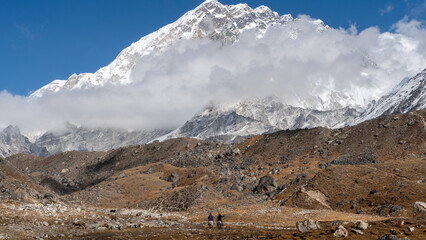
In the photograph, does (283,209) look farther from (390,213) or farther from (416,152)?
(416,152)

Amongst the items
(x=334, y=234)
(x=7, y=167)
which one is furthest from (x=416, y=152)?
(x=7, y=167)

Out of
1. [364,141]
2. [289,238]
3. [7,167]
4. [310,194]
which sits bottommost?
[289,238]

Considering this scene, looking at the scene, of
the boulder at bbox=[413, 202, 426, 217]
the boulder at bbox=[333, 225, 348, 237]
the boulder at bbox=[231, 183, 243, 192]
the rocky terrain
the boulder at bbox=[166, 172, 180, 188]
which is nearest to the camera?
the boulder at bbox=[333, 225, 348, 237]

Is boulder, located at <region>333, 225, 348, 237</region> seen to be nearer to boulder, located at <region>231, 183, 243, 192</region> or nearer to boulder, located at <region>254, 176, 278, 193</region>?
boulder, located at <region>254, 176, 278, 193</region>

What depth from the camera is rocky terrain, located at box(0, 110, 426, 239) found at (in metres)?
38.2

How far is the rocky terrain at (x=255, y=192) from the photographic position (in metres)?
38.2

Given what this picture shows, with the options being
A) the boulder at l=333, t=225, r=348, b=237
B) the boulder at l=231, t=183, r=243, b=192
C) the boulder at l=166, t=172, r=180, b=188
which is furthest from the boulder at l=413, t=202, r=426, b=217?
the boulder at l=166, t=172, r=180, b=188

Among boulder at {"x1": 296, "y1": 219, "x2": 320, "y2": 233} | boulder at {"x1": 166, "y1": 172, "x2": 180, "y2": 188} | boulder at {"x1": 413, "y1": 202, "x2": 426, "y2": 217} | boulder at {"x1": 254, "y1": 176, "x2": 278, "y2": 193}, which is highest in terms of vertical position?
boulder at {"x1": 166, "y1": 172, "x2": 180, "y2": 188}

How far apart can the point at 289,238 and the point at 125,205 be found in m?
70.5

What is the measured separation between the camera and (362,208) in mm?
63469

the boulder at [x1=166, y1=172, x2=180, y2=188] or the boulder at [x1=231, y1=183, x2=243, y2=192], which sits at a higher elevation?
the boulder at [x1=166, y1=172, x2=180, y2=188]

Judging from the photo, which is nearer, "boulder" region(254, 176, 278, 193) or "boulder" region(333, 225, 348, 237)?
"boulder" region(333, 225, 348, 237)

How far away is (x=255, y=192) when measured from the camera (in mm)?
91812

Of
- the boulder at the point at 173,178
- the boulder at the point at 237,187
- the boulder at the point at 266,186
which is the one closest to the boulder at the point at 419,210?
the boulder at the point at 266,186
